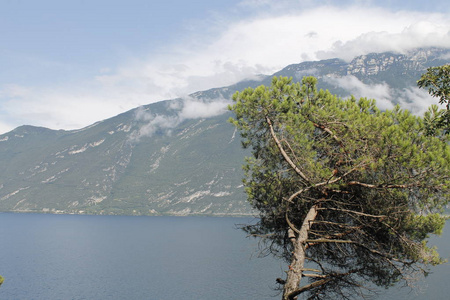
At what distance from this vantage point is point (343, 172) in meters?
12.4

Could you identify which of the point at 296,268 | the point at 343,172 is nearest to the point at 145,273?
the point at 343,172

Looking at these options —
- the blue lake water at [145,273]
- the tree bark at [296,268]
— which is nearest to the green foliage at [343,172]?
the tree bark at [296,268]

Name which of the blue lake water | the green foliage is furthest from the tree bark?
the blue lake water

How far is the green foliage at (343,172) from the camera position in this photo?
476 inches

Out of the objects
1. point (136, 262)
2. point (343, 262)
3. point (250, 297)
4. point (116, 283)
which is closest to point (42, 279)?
point (116, 283)

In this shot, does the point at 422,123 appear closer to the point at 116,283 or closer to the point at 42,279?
the point at 116,283

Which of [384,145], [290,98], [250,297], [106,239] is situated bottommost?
[106,239]

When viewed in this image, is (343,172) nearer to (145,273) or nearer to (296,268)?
(296,268)

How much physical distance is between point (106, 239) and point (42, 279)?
8869 cm

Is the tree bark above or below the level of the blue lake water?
above

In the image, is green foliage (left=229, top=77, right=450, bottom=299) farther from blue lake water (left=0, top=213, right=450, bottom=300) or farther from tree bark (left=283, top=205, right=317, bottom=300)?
blue lake water (left=0, top=213, right=450, bottom=300)

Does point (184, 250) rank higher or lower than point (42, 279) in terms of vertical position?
lower

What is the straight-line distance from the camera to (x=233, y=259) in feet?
350

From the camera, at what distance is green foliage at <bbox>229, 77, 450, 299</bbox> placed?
12.1 metres
